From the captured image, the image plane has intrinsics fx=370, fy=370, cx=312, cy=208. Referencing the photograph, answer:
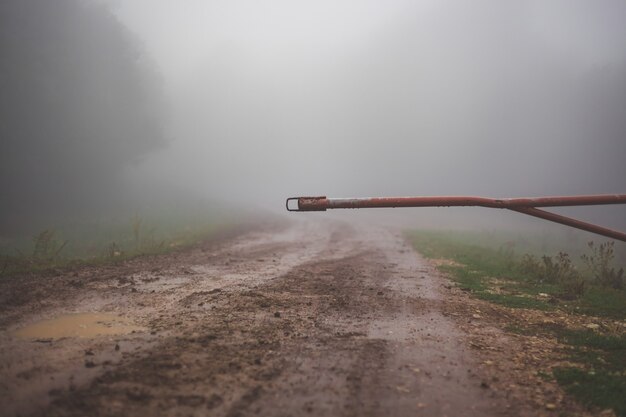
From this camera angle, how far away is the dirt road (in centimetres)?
334

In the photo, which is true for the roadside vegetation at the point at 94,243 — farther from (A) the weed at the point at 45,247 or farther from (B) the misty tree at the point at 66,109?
(B) the misty tree at the point at 66,109

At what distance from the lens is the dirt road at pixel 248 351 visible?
334 cm

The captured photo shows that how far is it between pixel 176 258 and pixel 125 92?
2696 cm

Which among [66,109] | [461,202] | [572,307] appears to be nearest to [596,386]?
[461,202]

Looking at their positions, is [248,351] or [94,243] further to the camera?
[94,243]

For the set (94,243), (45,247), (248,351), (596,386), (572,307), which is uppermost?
(45,247)

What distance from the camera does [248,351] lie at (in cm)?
446

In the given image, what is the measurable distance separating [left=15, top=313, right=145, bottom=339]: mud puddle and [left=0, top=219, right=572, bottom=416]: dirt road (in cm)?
8

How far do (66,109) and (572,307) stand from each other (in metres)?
32.0

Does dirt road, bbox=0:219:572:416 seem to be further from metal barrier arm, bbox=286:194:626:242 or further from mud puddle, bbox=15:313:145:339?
metal barrier arm, bbox=286:194:626:242

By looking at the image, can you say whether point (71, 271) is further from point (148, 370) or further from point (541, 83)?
point (541, 83)

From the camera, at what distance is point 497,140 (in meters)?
94.6

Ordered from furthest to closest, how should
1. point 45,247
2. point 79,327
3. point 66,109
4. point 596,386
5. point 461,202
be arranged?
point 66,109, point 45,247, point 461,202, point 79,327, point 596,386

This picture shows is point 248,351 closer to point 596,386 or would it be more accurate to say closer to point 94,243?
point 596,386
